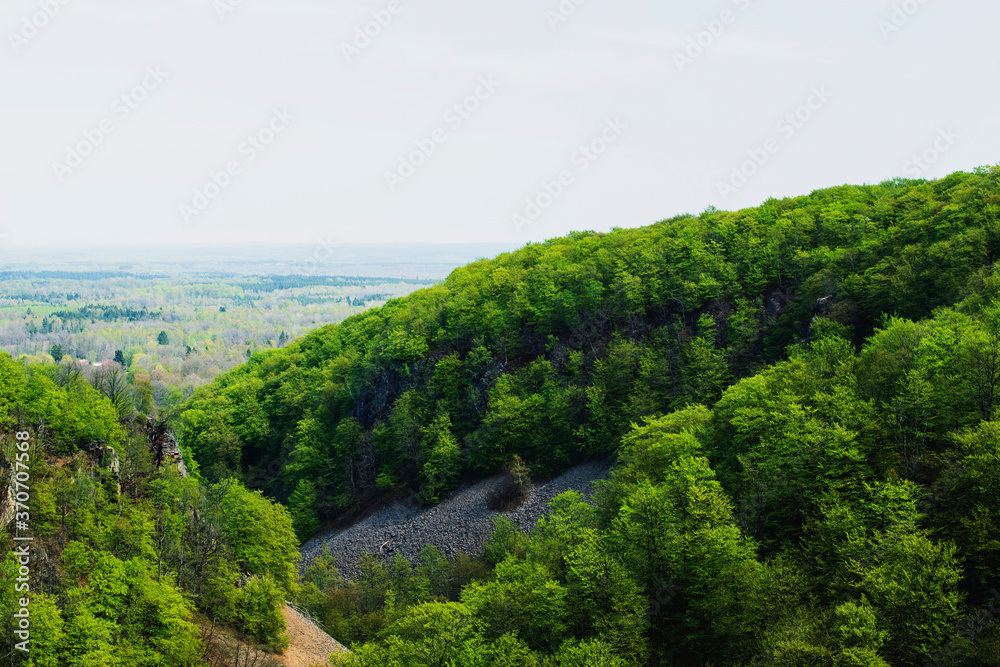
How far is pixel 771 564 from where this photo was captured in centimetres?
3272

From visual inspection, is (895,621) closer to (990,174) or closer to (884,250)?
(884,250)

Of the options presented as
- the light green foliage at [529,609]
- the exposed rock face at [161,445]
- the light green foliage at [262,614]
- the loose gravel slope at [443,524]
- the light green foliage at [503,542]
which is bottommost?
the loose gravel slope at [443,524]

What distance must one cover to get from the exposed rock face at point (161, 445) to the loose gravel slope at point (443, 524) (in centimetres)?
2259

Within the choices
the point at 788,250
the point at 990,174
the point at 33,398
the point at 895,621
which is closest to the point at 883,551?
the point at 895,621

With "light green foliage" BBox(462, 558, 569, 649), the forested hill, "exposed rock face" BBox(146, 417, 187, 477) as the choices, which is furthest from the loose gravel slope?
"light green foliage" BBox(462, 558, 569, 649)

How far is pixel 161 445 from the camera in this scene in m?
45.4

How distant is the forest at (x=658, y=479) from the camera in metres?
29.3

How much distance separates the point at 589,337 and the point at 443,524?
2439 centimetres

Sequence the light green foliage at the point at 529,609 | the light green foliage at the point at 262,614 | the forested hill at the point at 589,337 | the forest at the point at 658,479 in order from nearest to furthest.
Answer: the forest at the point at 658,479 → the light green foliage at the point at 529,609 → the light green foliage at the point at 262,614 → the forested hill at the point at 589,337

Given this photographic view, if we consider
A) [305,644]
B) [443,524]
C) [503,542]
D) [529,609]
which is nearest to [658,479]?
[529,609]

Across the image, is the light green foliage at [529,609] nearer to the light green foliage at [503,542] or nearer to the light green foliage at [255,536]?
the light green foliage at [255,536]

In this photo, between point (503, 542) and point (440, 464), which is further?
point (440, 464)

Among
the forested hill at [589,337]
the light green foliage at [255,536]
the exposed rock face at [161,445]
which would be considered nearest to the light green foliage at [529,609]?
the light green foliage at [255,536]

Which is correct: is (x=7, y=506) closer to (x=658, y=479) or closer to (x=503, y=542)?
(x=503, y=542)
